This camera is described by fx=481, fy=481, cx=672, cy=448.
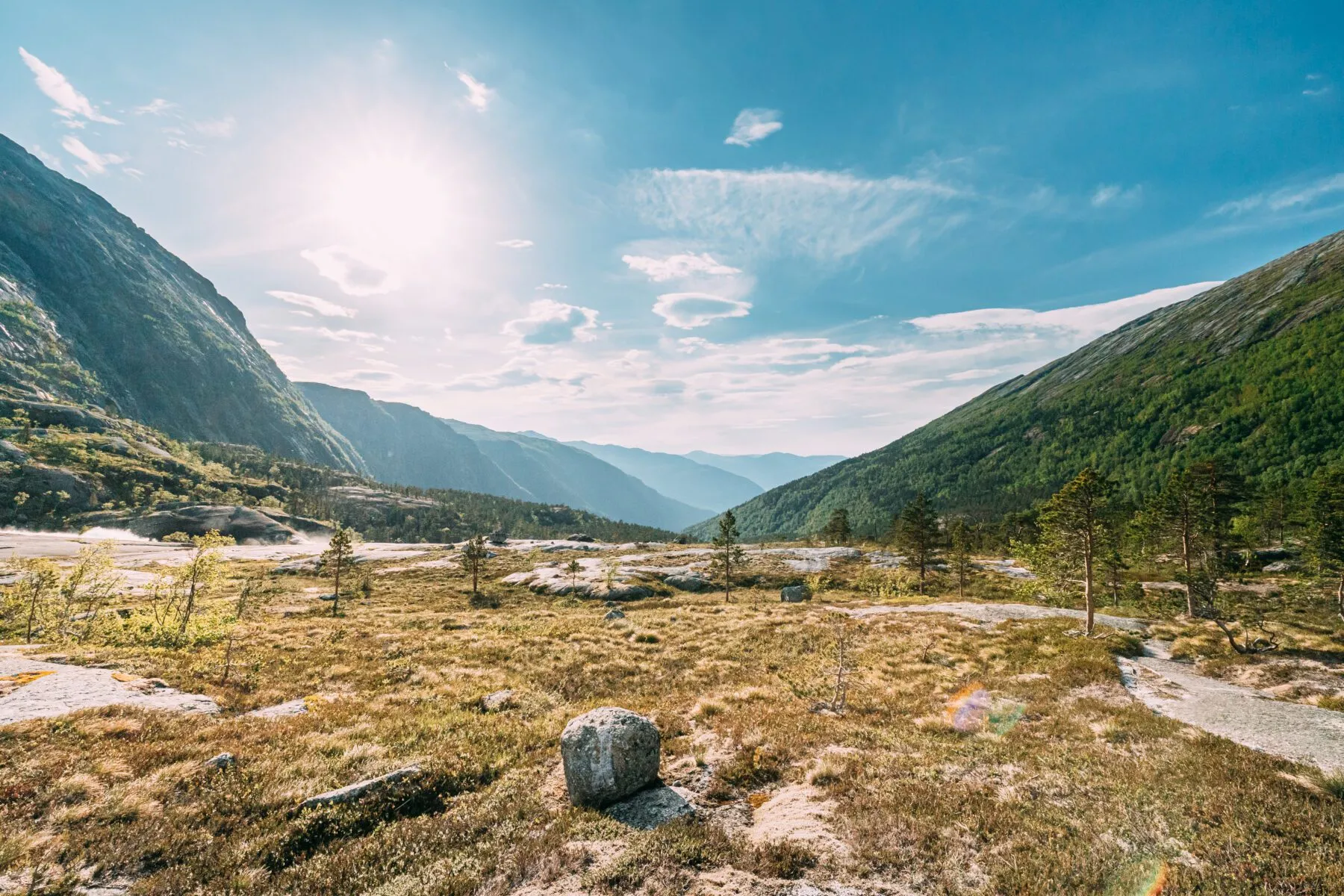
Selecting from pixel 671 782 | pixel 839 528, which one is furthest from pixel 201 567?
pixel 839 528

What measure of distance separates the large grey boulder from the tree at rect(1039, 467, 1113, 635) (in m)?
32.7

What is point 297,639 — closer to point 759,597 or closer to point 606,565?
point 759,597

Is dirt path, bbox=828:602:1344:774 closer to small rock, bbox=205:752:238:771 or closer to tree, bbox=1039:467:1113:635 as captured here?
tree, bbox=1039:467:1113:635

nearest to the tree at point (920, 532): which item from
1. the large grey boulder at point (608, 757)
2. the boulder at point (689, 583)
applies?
the boulder at point (689, 583)

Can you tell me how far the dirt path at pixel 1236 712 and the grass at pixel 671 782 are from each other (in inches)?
59.6

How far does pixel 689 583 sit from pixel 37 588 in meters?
67.6

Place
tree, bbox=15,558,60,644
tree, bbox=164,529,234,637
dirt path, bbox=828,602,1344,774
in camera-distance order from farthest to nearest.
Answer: tree, bbox=15,558,60,644
tree, bbox=164,529,234,637
dirt path, bbox=828,602,1344,774

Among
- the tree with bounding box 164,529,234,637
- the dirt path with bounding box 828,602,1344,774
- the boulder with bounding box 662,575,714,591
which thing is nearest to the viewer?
the dirt path with bounding box 828,602,1344,774

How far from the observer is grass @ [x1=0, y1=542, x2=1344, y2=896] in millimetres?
9391

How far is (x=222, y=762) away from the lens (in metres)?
13.4

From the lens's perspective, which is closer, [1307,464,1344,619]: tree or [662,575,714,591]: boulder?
[1307,464,1344,619]: tree

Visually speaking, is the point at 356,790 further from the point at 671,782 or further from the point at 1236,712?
the point at 1236,712

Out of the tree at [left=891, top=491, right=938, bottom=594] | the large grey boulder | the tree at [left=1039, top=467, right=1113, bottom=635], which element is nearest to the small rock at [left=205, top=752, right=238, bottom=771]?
the large grey boulder

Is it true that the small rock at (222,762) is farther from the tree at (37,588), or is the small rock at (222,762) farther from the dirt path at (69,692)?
the tree at (37,588)
